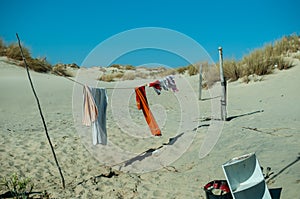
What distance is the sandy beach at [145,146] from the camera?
468cm

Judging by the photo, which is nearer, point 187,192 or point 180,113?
point 187,192

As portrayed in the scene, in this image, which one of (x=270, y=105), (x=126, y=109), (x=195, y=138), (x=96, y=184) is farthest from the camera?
(x=126, y=109)

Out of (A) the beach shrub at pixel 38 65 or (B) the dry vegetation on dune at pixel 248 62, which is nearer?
(B) the dry vegetation on dune at pixel 248 62

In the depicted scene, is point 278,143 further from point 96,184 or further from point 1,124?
point 1,124

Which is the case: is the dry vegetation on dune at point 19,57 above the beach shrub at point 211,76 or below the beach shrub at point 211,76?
above

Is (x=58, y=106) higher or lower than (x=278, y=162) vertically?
higher

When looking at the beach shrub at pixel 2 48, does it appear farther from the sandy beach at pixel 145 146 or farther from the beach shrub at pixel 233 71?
the beach shrub at pixel 233 71

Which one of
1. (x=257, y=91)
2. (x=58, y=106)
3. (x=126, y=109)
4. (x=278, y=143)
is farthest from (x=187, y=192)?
(x=257, y=91)

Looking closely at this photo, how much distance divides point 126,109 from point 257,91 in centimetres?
512

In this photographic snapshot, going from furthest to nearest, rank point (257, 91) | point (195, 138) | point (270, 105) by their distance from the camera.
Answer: point (257, 91) → point (270, 105) → point (195, 138)

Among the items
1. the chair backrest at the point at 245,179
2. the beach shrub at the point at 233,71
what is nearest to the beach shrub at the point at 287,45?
the beach shrub at the point at 233,71

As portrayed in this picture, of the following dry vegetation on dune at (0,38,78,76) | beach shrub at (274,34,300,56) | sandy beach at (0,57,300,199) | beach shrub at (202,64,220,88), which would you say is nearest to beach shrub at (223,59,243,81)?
beach shrub at (202,64,220,88)

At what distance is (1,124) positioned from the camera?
25.8 feet

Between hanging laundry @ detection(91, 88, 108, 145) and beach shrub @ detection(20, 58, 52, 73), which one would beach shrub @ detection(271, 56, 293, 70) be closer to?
hanging laundry @ detection(91, 88, 108, 145)
